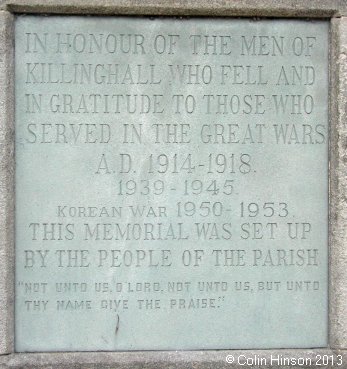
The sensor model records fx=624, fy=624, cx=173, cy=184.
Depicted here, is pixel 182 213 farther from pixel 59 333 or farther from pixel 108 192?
pixel 59 333

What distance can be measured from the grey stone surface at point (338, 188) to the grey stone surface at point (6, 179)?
1794 mm

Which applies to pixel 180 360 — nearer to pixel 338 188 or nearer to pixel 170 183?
pixel 170 183

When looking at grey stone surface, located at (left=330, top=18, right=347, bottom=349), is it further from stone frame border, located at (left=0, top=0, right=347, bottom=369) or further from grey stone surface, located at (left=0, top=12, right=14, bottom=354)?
grey stone surface, located at (left=0, top=12, right=14, bottom=354)

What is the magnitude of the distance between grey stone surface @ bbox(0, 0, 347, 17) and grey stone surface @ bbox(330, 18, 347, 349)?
139 millimetres

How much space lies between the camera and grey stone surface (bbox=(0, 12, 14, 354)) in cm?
340

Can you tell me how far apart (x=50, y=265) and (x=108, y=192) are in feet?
1.72

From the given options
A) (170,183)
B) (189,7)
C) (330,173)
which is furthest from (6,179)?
(330,173)

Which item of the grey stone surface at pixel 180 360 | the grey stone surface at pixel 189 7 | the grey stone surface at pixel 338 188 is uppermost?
the grey stone surface at pixel 189 7

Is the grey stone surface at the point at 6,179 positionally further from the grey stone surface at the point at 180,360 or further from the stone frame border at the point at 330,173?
the grey stone surface at the point at 180,360

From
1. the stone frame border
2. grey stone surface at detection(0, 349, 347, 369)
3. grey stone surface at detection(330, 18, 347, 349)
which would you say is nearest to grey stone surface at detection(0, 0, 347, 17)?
the stone frame border

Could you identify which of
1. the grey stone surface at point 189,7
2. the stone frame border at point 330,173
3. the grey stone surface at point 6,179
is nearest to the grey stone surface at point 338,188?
the stone frame border at point 330,173

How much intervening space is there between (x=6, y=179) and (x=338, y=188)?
1.84 m

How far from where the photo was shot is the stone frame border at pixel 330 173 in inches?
134

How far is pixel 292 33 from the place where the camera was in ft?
11.7
